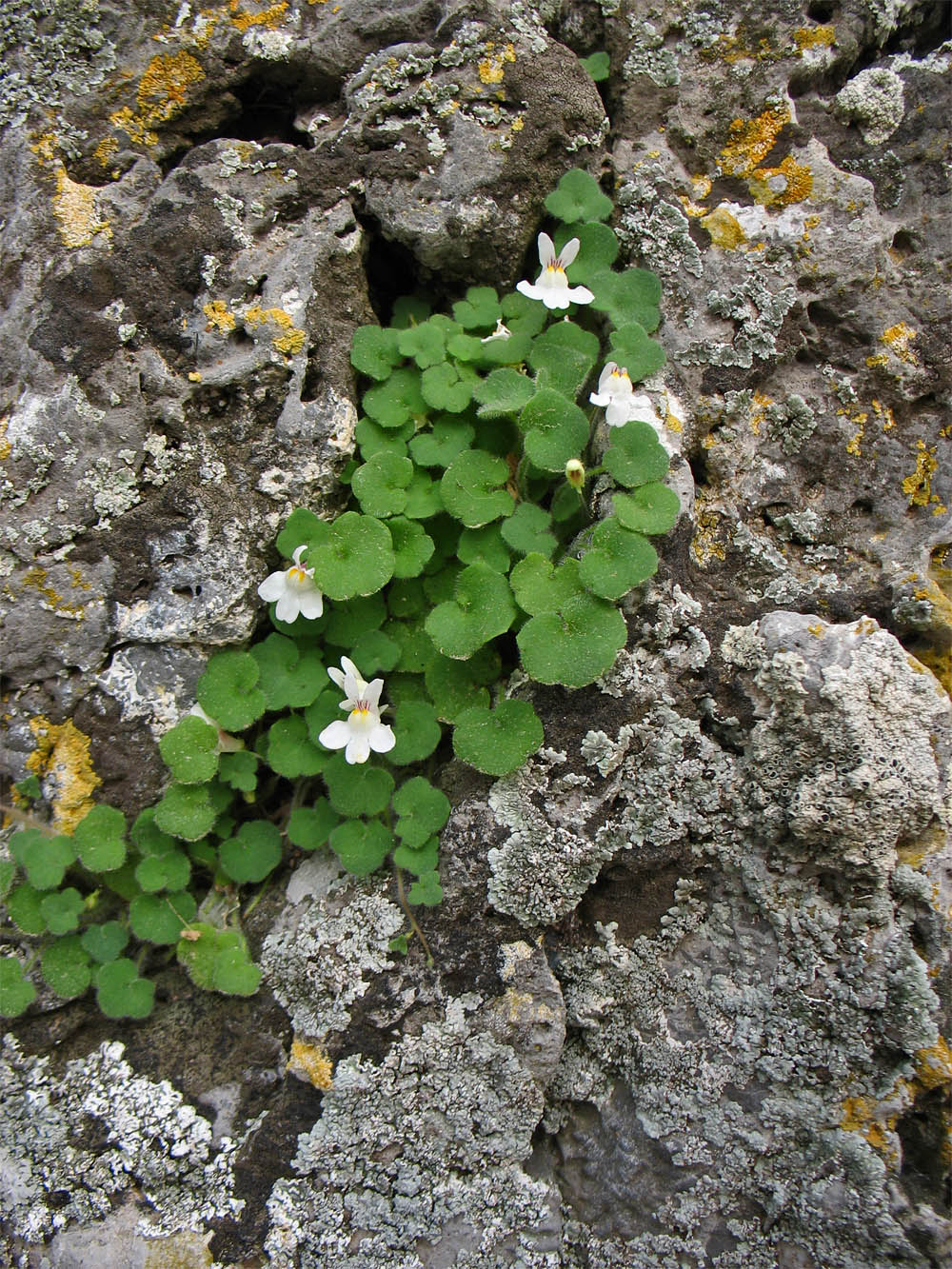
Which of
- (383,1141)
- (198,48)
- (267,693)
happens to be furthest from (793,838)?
(198,48)

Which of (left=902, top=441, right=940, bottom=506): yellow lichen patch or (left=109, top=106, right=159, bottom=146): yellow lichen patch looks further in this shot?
(left=109, top=106, right=159, bottom=146): yellow lichen patch

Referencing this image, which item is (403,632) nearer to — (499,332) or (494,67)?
(499,332)

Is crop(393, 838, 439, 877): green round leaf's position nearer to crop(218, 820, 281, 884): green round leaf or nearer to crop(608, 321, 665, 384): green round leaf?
crop(218, 820, 281, 884): green round leaf

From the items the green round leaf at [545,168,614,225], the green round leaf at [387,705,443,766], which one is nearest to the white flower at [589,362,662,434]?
the green round leaf at [545,168,614,225]

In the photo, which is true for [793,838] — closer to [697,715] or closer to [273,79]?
[697,715]

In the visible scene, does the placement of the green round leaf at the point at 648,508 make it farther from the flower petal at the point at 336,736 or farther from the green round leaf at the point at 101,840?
the green round leaf at the point at 101,840
